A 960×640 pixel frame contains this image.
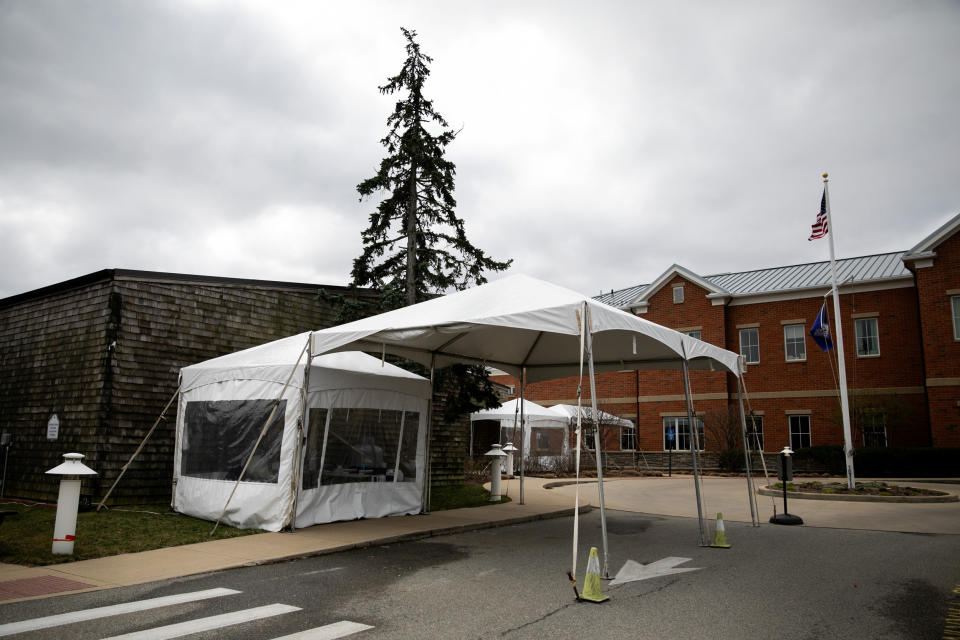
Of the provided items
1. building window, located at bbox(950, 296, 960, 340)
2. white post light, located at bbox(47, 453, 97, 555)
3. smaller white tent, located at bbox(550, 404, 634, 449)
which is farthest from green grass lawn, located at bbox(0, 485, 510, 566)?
building window, located at bbox(950, 296, 960, 340)

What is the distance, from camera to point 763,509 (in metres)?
14.6

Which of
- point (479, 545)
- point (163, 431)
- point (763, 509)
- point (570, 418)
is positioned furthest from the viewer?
point (570, 418)

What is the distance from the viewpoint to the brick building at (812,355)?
2395 centimetres

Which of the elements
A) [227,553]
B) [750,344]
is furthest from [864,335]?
[227,553]

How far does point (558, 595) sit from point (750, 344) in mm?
26144

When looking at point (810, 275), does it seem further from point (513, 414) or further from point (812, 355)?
point (513, 414)

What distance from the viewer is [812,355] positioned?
2805 centimetres

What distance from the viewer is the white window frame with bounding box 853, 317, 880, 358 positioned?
2669cm

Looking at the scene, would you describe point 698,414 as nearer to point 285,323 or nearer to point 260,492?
point 285,323

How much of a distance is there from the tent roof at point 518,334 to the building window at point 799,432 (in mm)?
17601

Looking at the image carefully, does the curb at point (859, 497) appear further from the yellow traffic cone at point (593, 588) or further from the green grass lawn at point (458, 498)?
the yellow traffic cone at point (593, 588)

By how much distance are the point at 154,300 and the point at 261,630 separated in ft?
32.8

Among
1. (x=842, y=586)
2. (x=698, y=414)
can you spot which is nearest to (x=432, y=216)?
(x=842, y=586)

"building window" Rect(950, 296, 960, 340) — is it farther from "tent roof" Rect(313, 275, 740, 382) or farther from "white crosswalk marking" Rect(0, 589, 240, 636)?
"white crosswalk marking" Rect(0, 589, 240, 636)
